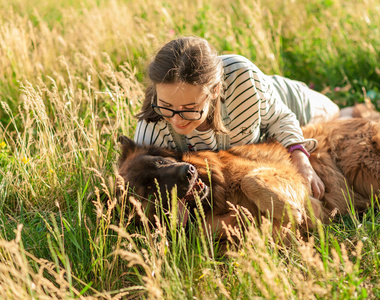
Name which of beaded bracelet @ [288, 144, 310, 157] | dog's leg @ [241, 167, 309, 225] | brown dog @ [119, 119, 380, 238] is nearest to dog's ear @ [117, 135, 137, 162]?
brown dog @ [119, 119, 380, 238]

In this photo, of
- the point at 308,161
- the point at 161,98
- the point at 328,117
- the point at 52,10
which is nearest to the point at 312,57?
the point at 328,117

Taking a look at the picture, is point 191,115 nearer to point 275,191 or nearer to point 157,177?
point 157,177

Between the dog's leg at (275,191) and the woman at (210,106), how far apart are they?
0.90ft

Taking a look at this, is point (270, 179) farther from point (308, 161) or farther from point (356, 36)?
point (356, 36)

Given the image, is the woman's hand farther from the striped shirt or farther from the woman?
the striped shirt

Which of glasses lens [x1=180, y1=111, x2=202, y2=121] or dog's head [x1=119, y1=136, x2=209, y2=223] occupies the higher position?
glasses lens [x1=180, y1=111, x2=202, y2=121]

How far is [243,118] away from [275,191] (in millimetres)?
731

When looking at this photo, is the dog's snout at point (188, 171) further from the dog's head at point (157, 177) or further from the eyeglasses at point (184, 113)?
the eyeglasses at point (184, 113)

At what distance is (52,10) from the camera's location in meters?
6.66

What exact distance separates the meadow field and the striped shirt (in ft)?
1.55

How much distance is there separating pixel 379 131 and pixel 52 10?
598 centimetres

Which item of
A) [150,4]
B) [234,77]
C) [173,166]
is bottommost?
[173,166]

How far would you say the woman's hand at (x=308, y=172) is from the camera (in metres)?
2.67

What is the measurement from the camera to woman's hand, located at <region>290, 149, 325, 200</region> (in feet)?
8.77
